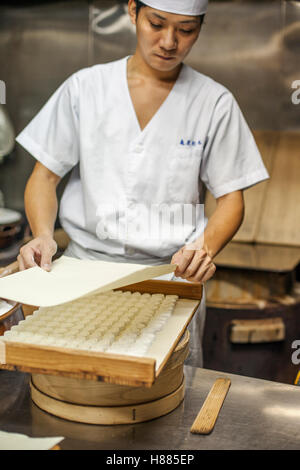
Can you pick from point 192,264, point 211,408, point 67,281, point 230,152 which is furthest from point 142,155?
point 211,408

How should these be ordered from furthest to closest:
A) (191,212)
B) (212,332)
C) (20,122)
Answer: (20,122) → (212,332) → (191,212)

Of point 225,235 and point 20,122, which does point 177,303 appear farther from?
point 20,122

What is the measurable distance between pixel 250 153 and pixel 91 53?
171 cm

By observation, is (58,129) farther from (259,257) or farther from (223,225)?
(259,257)

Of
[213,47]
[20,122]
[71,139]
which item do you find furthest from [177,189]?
[20,122]

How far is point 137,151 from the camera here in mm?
1697

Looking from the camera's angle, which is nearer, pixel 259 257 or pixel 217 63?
pixel 259 257

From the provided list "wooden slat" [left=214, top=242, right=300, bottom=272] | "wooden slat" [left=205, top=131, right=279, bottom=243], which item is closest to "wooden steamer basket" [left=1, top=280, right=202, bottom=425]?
"wooden slat" [left=214, top=242, right=300, bottom=272]

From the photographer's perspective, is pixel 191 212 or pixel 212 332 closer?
pixel 191 212

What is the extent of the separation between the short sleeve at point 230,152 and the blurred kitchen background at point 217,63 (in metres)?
Result: 0.85

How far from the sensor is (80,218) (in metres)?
1.73

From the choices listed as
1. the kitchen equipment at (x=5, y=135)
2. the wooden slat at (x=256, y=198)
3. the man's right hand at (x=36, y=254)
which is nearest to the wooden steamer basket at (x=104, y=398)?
the man's right hand at (x=36, y=254)

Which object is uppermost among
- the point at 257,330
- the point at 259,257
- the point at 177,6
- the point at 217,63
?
the point at 177,6

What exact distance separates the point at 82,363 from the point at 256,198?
234 centimetres
